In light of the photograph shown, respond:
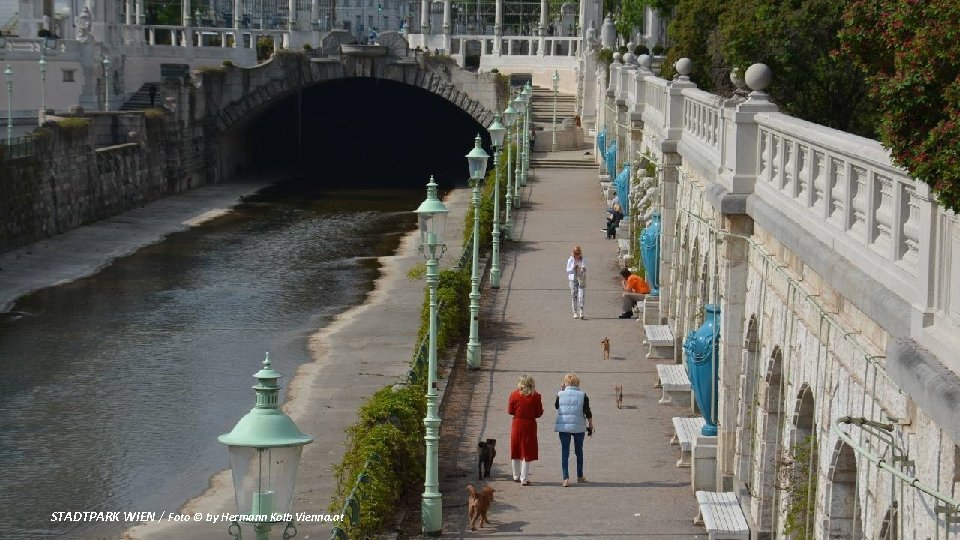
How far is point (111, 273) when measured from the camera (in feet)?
162

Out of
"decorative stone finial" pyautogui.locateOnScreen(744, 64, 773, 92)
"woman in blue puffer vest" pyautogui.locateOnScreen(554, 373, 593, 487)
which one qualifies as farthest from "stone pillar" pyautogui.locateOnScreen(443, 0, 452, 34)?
"decorative stone finial" pyautogui.locateOnScreen(744, 64, 773, 92)

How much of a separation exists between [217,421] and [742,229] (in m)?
14.3

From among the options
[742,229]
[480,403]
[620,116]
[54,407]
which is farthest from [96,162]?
[742,229]

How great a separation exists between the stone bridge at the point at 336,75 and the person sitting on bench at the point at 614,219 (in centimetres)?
3326

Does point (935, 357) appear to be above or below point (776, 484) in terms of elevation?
above

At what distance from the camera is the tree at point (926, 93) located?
28.1 feet

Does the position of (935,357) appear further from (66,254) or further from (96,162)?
(96,162)

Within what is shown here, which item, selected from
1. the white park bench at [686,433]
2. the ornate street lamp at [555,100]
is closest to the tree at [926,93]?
the white park bench at [686,433]

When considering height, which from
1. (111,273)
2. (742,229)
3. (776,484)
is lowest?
(111,273)

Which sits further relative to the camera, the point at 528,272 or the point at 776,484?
the point at 528,272

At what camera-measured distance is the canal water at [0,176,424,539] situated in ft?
84.4

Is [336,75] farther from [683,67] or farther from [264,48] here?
[683,67]

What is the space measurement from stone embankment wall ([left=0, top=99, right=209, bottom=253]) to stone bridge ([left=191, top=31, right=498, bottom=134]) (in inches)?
92.3

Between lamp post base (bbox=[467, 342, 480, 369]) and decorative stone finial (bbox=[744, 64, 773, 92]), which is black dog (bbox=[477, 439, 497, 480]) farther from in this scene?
lamp post base (bbox=[467, 342, 480, 369])
